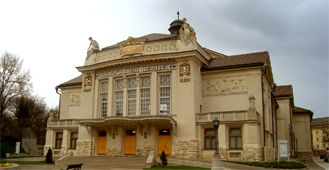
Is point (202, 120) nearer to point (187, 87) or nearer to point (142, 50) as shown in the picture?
point (187, 87)

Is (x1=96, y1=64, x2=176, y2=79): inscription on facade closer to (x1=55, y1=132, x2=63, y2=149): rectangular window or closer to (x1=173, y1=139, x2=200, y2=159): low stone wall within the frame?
(x1=173, y1=139, x2=200, y2=159): low stone wall

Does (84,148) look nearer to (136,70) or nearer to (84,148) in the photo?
(84,148)

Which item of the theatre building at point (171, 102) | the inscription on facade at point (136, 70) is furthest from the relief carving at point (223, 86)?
the inscription on facade at point (136, 70)

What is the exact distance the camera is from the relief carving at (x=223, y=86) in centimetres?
2811

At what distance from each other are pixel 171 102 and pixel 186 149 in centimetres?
429

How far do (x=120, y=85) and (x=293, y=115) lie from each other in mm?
29662

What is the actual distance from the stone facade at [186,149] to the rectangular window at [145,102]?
4.16 m

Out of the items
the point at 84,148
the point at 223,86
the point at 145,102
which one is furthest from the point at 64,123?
the point at 223,86

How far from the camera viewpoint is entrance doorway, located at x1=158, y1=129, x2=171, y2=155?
2827 centimetres

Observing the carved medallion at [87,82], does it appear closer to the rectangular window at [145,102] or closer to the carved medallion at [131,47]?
the carved medallion at [131,47]

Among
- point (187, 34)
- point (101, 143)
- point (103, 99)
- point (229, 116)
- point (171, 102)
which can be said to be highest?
point (187, 34)

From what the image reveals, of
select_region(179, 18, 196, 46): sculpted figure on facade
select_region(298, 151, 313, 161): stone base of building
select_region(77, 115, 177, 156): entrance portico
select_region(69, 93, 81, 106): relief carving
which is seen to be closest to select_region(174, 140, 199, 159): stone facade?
select_region(77, 115, 177, 156): entrance portico

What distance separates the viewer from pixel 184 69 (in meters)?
28.4

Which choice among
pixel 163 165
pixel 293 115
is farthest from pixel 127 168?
pixel 293 115
